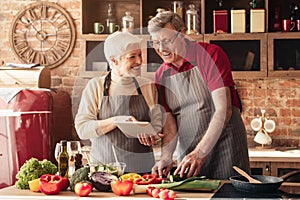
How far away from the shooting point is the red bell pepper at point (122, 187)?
9.45 feet

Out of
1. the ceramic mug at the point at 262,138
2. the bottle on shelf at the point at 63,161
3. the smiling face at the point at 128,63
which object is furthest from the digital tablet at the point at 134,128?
the ceramic mug at the point at 262,138

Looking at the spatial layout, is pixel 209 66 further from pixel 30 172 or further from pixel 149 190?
pixel 30 172

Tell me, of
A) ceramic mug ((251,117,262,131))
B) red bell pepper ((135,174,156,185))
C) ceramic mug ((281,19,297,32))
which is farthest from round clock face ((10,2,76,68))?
red bell pepper ((135,174,156,185))

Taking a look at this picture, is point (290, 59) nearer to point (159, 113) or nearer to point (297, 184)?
point (297, 184)

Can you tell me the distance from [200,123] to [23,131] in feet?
6.47

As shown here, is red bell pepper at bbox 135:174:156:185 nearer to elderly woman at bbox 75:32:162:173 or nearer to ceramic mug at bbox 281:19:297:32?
elderly woman at bbox 75:32:162:173

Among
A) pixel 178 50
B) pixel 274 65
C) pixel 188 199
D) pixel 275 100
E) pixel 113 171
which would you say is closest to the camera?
pixel 188 199

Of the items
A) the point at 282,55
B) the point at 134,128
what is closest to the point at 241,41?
the point at 282,55

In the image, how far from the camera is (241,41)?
17.9ft

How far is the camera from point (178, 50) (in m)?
3.71

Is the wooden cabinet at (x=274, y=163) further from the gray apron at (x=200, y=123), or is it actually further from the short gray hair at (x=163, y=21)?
the short gray hair at (x=163, y=21)

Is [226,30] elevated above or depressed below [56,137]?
above

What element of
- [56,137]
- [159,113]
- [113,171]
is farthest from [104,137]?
[56,137]

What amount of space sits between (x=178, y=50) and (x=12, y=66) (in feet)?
7.96
